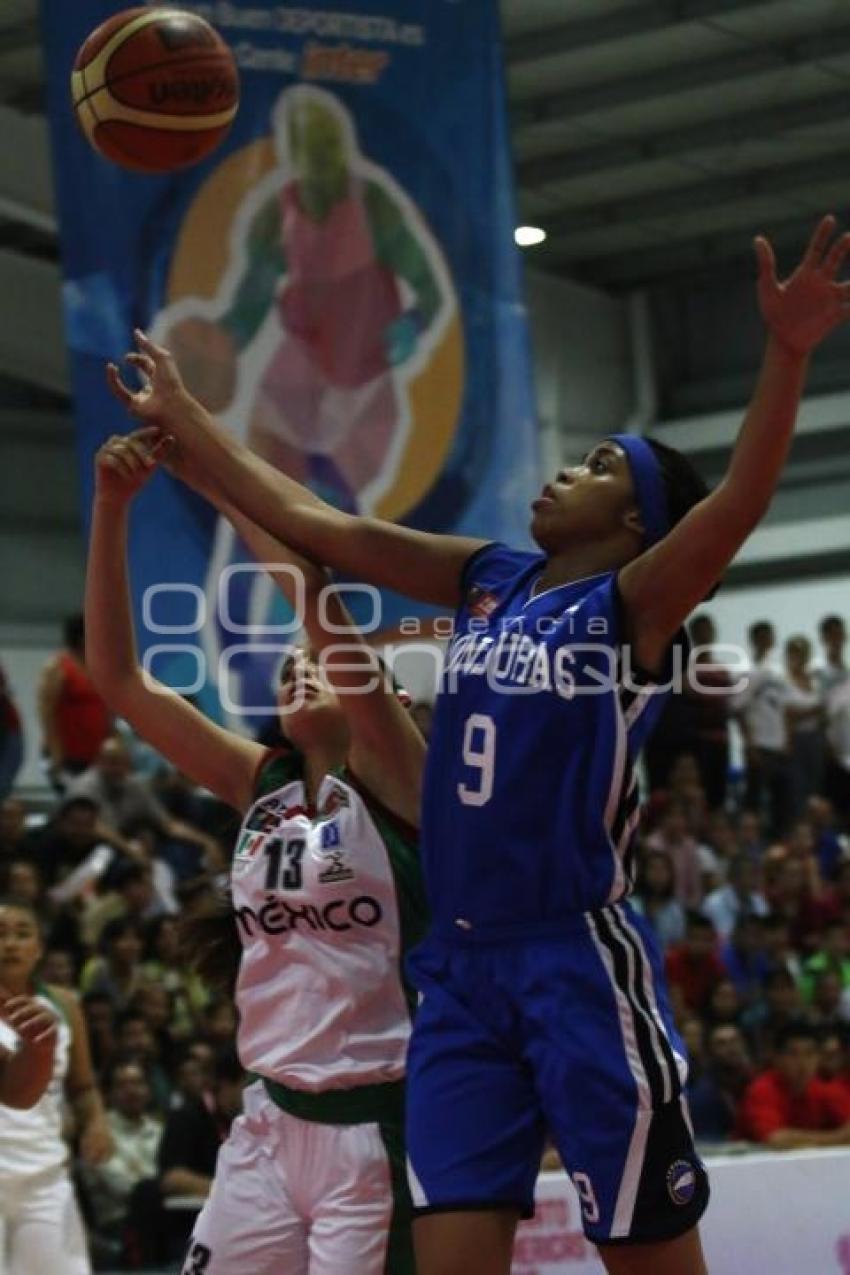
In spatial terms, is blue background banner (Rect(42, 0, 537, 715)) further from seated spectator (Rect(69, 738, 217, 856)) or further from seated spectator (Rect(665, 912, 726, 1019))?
seated spectator (Rect(665, 912, 726, 1019))

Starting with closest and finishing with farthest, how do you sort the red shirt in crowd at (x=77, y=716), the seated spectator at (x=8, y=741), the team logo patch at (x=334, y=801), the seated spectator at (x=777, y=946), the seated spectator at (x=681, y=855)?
the team logo patch at (x=334, y=801)
the seated spectator at (x=8, y=741)
the seated spectator at (x=777, y=946)
the red shirt in crowd at (x=77, y=716)
the seated spectator at (x=681, y=855)

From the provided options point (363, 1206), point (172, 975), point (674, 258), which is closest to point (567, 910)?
point (363, 1206)

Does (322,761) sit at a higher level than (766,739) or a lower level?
lower

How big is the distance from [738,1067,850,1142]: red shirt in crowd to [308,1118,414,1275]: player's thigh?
5.77 m

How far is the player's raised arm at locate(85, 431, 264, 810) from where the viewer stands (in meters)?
4.61

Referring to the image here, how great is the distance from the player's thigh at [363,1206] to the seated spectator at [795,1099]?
573 centimetres

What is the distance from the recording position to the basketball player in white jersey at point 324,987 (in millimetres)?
4309

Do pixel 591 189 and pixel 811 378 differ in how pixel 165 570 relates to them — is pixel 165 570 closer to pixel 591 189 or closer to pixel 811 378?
pixel 591 189

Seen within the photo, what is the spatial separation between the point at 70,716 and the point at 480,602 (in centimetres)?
826

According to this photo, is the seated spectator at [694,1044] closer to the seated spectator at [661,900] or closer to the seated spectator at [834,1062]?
the seated spectator at [834,1062]

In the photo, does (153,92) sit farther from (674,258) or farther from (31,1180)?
(674,258)

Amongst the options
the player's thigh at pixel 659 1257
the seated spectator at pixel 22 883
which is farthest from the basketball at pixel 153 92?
the seated spectator at pixel 22 883

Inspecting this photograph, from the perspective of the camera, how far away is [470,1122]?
3818mm

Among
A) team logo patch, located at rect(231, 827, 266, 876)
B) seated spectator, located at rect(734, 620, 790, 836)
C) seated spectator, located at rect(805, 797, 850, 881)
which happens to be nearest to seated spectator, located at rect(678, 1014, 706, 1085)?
seated spectator, located at rect(805, 797, 850, 881)
